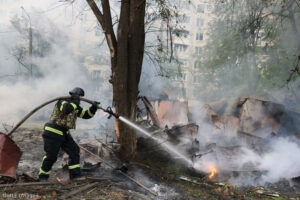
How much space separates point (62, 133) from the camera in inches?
189

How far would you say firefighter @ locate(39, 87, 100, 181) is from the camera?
15.3ft

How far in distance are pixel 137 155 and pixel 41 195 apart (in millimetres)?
2469

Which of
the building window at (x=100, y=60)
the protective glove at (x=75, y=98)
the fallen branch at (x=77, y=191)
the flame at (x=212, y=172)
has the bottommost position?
the flame at (x=212, y=172)

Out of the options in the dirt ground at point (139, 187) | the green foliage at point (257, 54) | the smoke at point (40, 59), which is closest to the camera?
the dirt ground at point (139, 187)

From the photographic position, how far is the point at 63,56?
77.2ft

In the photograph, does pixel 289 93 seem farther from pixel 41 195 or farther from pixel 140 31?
pixel 41 195

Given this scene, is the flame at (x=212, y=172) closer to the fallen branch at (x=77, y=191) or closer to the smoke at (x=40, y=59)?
the fallen branch at (x=77, y=191)

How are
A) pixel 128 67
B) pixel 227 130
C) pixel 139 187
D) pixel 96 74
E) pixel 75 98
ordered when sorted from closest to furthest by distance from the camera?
1. pixel 139 187
2. pixel 75 98
3. pixel 128 67
4. pixel 227 130
5. pixel 96 74

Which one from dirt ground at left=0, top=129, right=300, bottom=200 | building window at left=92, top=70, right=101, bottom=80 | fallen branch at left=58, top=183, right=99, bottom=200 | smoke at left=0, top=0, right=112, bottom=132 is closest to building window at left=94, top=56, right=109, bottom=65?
building window at left=92, top=70, right=101, bottom=80

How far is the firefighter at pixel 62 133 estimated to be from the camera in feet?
15.3

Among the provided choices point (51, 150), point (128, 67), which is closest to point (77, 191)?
point (51, 150)

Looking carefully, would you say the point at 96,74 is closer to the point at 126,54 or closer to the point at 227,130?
the point at 227,130

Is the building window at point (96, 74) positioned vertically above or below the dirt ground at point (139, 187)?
above

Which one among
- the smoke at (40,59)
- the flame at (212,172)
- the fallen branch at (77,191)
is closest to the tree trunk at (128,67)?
the fallen branch at (77,191)
